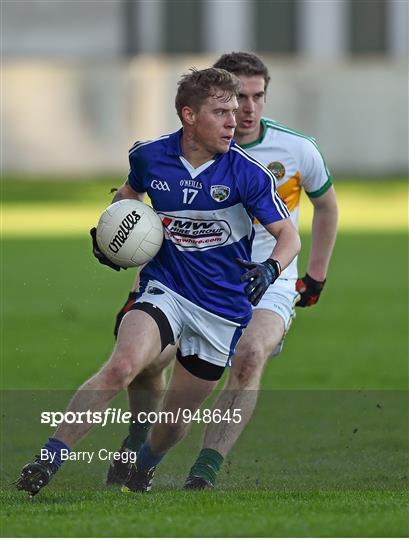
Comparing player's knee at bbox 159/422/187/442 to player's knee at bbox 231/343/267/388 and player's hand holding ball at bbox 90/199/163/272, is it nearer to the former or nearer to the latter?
player's knee at bbox 231/343/267/388

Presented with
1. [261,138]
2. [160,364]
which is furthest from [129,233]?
[261,138]

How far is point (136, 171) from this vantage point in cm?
793

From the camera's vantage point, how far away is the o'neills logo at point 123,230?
7715 mm

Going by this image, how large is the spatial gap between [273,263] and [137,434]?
164 cm

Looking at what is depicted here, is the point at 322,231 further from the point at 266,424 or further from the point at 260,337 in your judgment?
the point at 266,424

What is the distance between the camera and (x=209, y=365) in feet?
25.9

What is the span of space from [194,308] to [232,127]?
95 cm

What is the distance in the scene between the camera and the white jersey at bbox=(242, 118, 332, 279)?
8891 mm

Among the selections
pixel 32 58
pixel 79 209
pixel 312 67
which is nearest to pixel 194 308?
pixel 79 209

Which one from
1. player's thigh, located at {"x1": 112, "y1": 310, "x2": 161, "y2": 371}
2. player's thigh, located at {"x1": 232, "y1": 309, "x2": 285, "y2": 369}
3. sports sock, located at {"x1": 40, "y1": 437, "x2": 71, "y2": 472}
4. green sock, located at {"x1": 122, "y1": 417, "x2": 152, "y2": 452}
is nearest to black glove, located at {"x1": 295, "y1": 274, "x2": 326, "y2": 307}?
player's thigh, located at {"x1": 232, "y1": 309, "x2": 285, "y2": 369}

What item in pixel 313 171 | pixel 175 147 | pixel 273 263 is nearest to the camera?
Answer: pixel 273 263

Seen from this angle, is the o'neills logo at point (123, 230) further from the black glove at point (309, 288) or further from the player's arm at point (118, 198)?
the black glove at point (309, 288)

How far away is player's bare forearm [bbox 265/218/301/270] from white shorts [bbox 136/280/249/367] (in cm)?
55

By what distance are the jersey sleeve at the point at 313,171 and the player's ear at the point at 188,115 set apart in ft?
4.63
